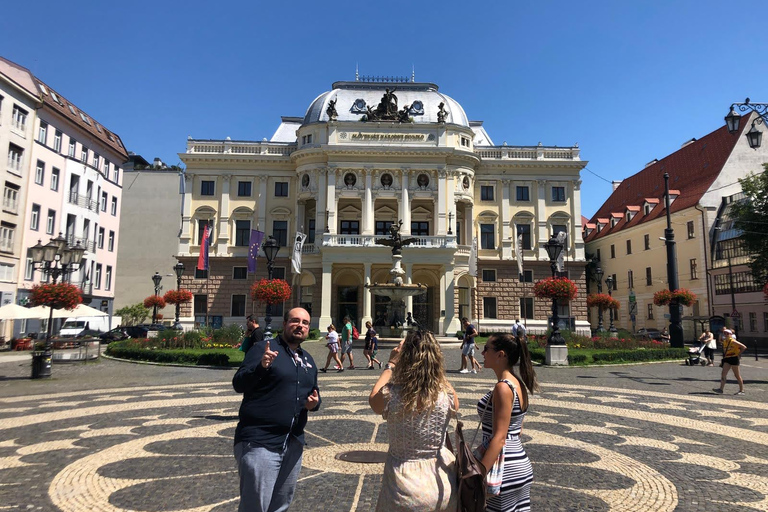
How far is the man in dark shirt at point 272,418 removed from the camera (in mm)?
3660

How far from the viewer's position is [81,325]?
133 feet

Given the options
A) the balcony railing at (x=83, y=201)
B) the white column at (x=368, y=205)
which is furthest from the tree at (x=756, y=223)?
the balcony railing at (x=83, y=201)

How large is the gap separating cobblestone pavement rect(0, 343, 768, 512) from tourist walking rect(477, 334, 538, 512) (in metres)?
2.17

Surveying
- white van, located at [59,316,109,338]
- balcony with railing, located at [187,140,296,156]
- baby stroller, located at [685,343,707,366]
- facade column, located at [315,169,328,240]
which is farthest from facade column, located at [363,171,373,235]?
baby stroller, located at [685,343,707,366]

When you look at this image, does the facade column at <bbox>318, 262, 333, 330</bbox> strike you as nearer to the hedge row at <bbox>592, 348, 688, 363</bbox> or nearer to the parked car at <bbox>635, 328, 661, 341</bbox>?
the parked car at <bbox>635, 328, 661, 341</bbox>

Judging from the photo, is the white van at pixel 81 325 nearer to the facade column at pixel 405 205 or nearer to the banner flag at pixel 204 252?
the banner flag at pixel 204 252

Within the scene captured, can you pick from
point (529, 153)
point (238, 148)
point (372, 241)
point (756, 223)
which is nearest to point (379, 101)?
point (238, 148)

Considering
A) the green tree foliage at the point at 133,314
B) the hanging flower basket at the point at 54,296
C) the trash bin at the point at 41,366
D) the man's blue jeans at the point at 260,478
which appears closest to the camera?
the man's blue jeans at the point at 260,478

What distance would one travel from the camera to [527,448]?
25.2 ft

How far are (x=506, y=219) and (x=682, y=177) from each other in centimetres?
2037

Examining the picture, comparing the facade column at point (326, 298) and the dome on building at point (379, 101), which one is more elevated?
the dome on building at point (379, 101)

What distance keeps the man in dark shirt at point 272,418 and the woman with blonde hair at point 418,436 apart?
0.79 m

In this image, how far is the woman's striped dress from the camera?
3.52 meters

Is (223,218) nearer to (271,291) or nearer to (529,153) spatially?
(271,291)
